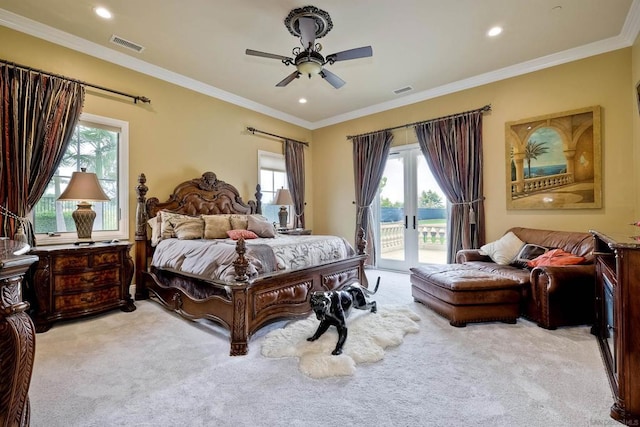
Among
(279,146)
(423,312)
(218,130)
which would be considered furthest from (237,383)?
(279,146)

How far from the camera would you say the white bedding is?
273 centimetres

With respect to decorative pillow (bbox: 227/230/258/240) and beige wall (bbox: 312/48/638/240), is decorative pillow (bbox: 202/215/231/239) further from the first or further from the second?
beige wall (bbox: 312/48/638/240)

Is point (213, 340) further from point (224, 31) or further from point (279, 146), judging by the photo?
point (279, 146)

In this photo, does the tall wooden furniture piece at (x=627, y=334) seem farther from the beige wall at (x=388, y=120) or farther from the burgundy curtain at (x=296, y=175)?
the burgundy curtain at (x=296, y=175)

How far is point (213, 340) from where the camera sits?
2.60m

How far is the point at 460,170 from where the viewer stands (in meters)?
4.65

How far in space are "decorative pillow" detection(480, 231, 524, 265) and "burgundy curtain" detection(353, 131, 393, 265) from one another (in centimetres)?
226

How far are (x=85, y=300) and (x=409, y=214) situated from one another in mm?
4899

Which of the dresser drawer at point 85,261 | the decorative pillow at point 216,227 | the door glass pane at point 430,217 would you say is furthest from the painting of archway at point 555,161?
the dresser drawer at point 85,261

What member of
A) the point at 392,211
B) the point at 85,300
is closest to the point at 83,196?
the point at 85,300

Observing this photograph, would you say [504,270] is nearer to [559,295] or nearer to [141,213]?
[559,295]

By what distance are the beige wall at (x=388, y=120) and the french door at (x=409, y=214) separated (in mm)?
559

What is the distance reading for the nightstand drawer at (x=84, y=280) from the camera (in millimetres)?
2920

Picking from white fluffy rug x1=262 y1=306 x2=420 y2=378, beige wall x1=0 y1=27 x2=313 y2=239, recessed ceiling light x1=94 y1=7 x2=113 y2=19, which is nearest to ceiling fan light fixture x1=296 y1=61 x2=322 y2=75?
recessed ceiling light x1=94 y1=7 x2=113 y2=19
